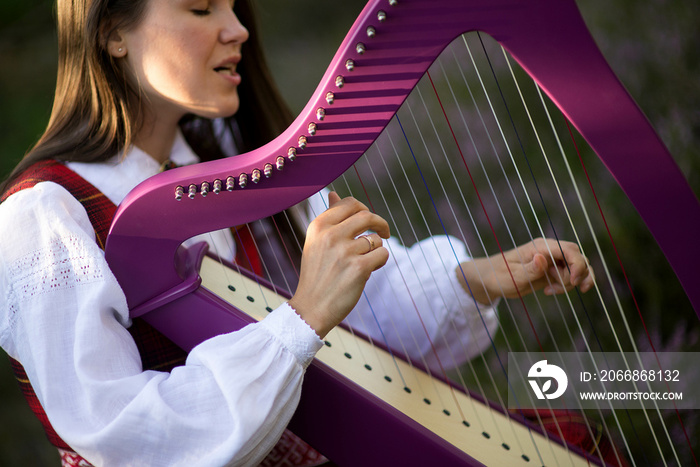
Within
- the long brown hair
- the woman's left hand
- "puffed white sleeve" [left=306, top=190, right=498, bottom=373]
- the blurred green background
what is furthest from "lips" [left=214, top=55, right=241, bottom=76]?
the blurred green background

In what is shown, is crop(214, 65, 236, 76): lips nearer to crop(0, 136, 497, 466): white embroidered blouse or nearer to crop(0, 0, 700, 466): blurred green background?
crop(0, 136, 497, 466): white embroidered blouse

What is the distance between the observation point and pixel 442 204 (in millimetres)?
1755

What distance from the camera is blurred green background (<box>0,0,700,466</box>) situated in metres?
1.53

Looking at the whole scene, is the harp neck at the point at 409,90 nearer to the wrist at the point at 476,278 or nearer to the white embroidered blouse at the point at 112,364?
the white embroidered blouse at the point at 112,364

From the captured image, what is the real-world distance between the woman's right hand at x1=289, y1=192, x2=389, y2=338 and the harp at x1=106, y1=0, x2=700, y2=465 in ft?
0.24

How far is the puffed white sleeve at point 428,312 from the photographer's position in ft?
3.91

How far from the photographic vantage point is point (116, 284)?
870 millimetres

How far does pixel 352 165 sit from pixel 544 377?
0.60 meters

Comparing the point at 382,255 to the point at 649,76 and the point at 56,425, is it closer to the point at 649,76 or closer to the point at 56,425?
the point at 56,425

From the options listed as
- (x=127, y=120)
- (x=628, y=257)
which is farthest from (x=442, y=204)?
(x=127, y=120)

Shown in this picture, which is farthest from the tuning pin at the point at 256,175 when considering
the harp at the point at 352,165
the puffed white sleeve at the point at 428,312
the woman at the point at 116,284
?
the puffed white sleeve at the point at 428,312

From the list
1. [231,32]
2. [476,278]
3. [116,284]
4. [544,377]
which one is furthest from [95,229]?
[544,377]

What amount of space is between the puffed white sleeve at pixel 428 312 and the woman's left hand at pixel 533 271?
0.03 meters

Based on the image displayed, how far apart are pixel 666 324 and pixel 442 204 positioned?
1.99 ft
